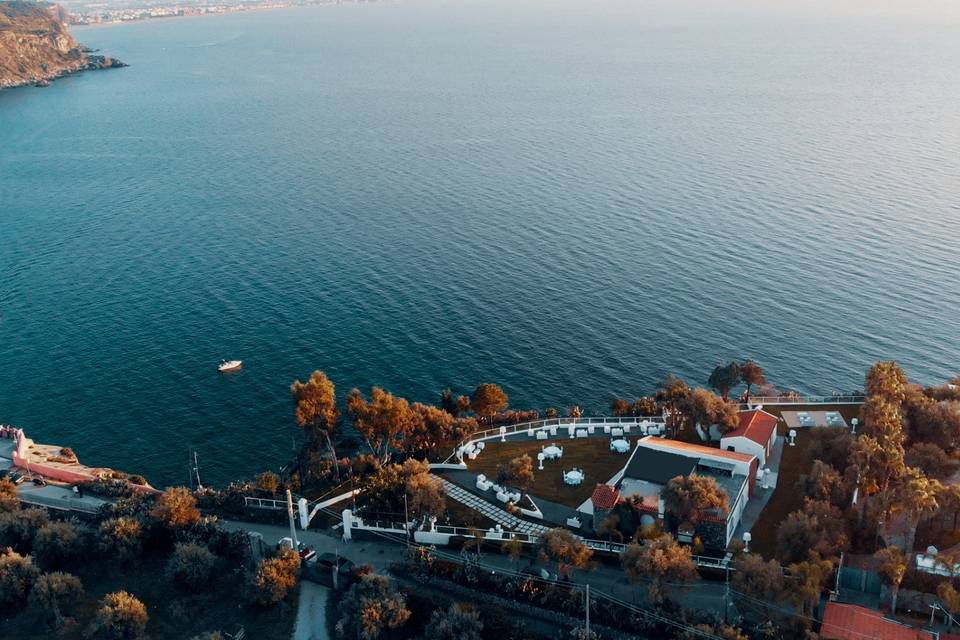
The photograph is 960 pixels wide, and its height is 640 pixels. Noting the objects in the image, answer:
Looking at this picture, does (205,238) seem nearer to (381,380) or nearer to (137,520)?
(381,380)

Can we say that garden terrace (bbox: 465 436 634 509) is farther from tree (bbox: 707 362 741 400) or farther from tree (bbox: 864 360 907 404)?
tree (bbox: 864 360 907 404)

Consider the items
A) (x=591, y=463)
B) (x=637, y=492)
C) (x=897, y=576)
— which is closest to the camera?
(x=897, y=576)

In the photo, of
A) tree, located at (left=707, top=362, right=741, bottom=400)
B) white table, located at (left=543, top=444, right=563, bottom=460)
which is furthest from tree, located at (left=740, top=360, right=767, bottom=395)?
white table, located at (left=543, top=444, right=563, bottom=460)

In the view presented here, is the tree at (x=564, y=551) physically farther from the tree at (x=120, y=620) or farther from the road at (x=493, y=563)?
the tree at (x=120, y=620)

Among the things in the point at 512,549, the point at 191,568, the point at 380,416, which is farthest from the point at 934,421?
the point at 191,568

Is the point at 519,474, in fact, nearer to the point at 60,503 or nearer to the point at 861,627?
the point at 861,627

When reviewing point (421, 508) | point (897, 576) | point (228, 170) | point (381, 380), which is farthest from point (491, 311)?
point (228, 170)
